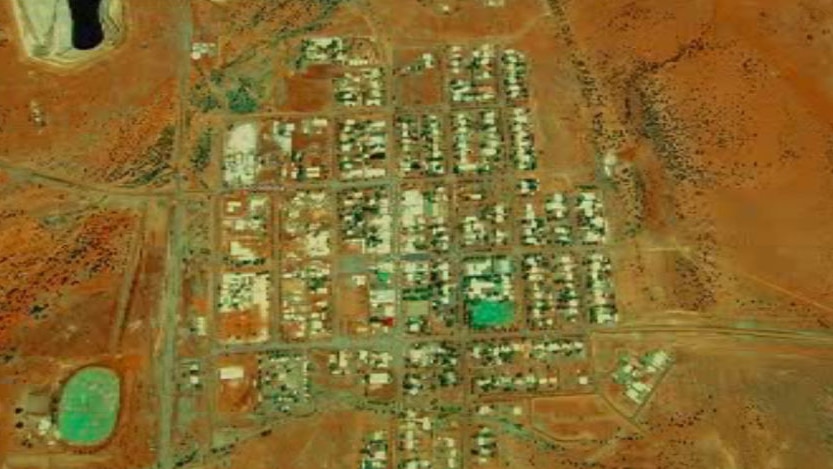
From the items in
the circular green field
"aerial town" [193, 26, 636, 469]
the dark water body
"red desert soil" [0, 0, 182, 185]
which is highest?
the dark water body

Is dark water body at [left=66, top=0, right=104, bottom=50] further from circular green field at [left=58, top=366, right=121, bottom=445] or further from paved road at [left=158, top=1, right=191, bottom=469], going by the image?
circular green field at [left=58, top=366, right=121, bottom=445]

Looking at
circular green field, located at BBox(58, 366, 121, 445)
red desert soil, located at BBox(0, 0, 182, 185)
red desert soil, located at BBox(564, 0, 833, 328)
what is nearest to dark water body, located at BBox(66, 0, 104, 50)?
red desert soil, located at BBox(0, 0, 182, 185)

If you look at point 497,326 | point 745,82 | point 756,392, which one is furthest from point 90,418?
point 745,82

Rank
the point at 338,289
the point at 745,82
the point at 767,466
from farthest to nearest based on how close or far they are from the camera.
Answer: the point at 745,82 → the point at 338,289 → the point at 767,466

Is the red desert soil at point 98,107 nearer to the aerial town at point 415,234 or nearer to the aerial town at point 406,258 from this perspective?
the aerial town at point 415,234

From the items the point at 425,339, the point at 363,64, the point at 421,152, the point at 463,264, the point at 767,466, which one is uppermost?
the point at 363,64

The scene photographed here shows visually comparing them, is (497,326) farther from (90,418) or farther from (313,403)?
(90,418)

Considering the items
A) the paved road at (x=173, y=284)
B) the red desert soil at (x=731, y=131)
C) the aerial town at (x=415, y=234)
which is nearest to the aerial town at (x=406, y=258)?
the aerial town at (x=415, y=234)
